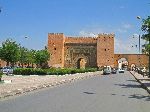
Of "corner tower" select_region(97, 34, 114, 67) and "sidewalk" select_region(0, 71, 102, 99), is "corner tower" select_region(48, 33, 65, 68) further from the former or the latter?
"sidewalk" select_region(0, 71, 102, 99)

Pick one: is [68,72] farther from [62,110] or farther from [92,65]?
[62,110]

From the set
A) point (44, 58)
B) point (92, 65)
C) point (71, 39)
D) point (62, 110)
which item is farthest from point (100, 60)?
point (62, 110)

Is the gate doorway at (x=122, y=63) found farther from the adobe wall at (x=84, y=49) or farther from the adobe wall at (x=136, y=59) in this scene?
the adobe wall at (x=84, y=49)

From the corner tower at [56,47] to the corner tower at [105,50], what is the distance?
925cm

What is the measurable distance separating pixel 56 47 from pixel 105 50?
40.7 ft

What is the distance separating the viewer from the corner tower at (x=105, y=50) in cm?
9981

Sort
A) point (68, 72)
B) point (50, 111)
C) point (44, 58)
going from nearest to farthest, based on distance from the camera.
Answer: point (50, 111) → point (68, 72) → point (44, 58)

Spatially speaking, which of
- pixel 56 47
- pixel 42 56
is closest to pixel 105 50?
pixel 56 47

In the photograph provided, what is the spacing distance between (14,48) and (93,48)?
1477 inches

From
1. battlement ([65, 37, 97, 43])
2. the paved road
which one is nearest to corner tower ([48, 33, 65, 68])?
battlement ([65, 37, 97, 43])

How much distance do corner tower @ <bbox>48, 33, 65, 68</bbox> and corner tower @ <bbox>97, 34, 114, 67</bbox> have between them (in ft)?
30.3

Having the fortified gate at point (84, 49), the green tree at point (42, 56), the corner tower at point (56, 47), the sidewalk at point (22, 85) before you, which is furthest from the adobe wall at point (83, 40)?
the sidewalk at point (22, 85)

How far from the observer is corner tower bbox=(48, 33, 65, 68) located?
3844 inches

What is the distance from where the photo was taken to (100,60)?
99.8 metres
